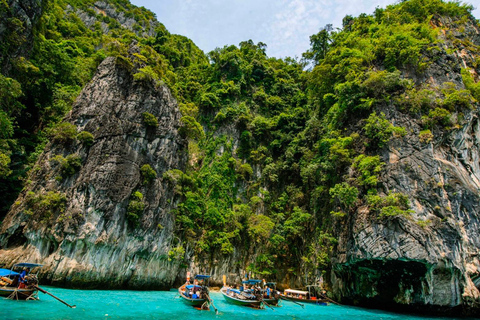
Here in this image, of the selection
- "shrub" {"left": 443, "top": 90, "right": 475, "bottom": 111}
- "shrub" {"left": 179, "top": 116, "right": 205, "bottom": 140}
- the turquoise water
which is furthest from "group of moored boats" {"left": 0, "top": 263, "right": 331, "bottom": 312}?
"shrub" {"left": 443, "top": 90, "right": 475, "bottom": 111}

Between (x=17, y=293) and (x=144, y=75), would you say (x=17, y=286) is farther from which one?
(x=144, y=75)

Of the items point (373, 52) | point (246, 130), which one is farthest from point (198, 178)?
point (373, 52)

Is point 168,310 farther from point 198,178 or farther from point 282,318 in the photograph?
point 198,178

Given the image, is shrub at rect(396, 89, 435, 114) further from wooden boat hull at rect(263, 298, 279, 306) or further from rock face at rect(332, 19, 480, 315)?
wooden boat hull at rect(263, 298, 279, 306)

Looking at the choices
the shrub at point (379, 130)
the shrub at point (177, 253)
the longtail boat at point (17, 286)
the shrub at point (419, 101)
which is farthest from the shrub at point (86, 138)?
the shrub at point (419, 101)

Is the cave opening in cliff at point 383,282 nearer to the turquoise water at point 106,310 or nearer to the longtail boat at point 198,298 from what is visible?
the turquoise water at point 106,310

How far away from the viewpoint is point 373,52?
25.0 meters

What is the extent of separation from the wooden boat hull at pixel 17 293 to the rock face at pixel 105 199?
476 cm

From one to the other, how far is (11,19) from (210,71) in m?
23.0

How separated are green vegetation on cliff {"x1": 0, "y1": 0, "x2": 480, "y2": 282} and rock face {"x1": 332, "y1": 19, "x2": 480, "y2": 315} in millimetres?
916

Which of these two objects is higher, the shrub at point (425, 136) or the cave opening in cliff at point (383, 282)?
the shrub at point (425, 136)

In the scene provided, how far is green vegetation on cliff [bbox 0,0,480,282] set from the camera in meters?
20.7

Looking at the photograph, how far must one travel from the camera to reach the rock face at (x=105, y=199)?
57.4ft

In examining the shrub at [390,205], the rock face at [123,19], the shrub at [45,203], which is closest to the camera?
the shrub at [390,205]
